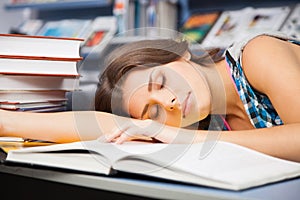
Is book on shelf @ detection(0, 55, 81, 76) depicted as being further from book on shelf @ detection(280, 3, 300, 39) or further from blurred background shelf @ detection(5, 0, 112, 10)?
blurred background shelf @ detection(5, 0, 112, 10)

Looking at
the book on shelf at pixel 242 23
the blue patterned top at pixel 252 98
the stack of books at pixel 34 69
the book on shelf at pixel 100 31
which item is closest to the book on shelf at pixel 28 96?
the stack of books at pixel 34 69

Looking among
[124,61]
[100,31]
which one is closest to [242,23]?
[100,31]

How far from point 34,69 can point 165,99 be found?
274 millimetres

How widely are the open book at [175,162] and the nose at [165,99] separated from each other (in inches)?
5.6

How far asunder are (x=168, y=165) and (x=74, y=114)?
0.31 metres

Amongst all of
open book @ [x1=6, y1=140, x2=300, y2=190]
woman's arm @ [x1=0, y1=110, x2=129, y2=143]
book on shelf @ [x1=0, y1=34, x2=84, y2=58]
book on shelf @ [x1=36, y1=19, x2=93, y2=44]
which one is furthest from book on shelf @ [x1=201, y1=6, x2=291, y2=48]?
open book @ [x1=6, y1=140, x2=300, y2=190]

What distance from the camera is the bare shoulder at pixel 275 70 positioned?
2.25ft

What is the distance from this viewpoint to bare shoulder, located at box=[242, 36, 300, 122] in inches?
27.0

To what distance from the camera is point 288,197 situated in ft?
1.30

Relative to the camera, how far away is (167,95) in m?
0.71

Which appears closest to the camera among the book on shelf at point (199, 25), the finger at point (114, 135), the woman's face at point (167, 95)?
the finger at point (114, 135)

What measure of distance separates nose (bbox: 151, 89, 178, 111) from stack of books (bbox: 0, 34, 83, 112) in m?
0.20

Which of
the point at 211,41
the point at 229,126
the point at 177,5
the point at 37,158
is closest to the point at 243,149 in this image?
the point at 37,158

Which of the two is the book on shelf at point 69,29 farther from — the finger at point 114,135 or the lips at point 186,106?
the finger at point 114,135
